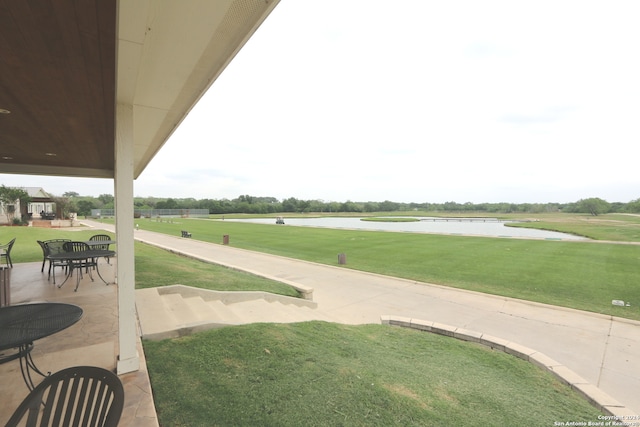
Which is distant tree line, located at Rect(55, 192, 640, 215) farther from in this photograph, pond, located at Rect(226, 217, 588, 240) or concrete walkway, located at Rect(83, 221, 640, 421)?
concrete walkway, located at Rect(83, 221, 640, 421)

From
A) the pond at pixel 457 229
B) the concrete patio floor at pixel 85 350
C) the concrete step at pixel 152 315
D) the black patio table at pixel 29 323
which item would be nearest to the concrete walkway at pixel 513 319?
the concrete step at pixel 152 315

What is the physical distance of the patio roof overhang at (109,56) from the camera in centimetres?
181

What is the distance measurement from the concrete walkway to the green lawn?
4.15ft

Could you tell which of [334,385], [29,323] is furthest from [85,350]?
[334,385]

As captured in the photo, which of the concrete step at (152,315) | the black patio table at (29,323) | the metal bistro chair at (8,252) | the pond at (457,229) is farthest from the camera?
the pond at (457,229)

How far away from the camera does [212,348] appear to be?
12.2ft

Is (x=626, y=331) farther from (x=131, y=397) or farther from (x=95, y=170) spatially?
(x=95, y=170)

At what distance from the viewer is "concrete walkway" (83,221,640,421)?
4.82 m

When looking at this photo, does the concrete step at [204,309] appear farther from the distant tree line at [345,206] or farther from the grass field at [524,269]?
the distant tree line at [345,206]

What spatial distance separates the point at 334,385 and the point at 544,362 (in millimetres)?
3573

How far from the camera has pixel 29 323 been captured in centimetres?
257

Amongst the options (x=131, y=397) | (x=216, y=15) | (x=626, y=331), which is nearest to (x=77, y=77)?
(x=216, y=15)

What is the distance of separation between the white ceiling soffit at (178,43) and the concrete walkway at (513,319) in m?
5.45

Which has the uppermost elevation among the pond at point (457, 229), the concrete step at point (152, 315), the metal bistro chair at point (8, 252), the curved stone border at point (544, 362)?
the metal bistro chair at point (8, 252)
